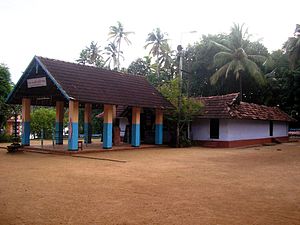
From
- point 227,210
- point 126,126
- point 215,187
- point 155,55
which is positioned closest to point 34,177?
point 215,187

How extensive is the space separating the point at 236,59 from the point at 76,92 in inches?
830

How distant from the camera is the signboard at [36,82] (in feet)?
59.8

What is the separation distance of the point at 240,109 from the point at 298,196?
17139 mm

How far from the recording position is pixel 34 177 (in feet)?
32.6

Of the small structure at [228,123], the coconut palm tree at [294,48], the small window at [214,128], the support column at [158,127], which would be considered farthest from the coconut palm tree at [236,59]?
the support column at [158,127]

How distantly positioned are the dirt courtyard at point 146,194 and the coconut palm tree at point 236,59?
71.4ft

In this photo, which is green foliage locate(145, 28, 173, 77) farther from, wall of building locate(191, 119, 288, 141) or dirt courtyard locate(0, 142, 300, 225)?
dirt courtyard locate(0, 142, 300, 225)

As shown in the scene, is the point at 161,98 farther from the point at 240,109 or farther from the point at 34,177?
the point at 34,177

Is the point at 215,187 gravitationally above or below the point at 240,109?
below

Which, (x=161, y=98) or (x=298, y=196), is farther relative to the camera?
(x=161, y=98)

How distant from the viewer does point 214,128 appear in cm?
2406

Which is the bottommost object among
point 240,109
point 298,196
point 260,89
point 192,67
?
point 298,196

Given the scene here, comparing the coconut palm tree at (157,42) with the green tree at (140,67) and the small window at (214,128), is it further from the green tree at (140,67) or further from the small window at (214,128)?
the small window at (214,128)

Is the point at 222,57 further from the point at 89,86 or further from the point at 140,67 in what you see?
the point at 89,86
